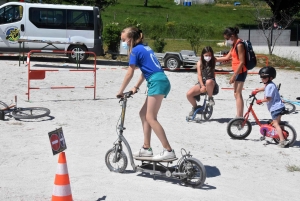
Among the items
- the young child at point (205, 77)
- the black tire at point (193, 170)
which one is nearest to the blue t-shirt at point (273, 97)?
the young child at point (205, 77)

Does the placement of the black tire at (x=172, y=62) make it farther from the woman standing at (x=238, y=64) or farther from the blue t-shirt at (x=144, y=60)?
the blue t-shirt at (x=144, y=60)

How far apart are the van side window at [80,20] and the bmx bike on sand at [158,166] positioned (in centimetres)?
1394

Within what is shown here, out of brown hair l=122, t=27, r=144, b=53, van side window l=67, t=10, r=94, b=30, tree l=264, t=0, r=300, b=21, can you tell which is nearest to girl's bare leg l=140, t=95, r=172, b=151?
brown hair l=122, t=27, r=144, b=53

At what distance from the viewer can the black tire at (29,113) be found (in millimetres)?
10609

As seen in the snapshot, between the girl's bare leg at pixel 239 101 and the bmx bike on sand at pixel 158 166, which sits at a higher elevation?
the girl's bare leg at pixel 239 101

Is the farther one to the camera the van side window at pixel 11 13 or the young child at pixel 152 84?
the van side window at pixel 11 13

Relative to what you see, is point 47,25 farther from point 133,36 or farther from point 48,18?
point 133,36

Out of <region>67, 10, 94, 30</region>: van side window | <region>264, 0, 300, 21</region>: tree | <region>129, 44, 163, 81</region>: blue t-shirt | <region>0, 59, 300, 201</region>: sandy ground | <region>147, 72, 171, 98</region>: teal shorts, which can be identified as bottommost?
<region>0, 59, 300, 201</region>: sandy ground

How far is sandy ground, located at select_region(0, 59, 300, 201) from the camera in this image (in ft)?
22.2

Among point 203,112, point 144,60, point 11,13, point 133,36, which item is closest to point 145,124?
point 144,60

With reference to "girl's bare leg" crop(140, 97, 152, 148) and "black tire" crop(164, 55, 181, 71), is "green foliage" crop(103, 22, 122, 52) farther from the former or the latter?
"girl's bare leg" crop(140, 97, 152, 148)

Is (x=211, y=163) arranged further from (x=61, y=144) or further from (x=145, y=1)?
(x=145, y=1)

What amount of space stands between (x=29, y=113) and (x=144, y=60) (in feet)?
14.9

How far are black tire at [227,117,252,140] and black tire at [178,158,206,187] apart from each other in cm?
294
